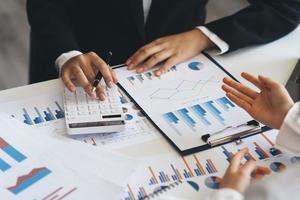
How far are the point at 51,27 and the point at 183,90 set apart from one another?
1.25ft

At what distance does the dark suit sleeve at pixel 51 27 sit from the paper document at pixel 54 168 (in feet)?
1.03

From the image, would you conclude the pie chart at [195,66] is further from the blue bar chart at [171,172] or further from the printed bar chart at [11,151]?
the printed bar chart at [11,151]

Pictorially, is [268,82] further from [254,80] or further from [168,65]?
[168,65]

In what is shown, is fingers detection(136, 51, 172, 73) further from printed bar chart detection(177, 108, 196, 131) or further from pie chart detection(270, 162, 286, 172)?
pie chart detection(270, 162, 286, 172)

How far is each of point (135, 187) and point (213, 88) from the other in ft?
1.09

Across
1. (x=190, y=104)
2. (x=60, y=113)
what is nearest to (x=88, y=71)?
(x=60, y=113)

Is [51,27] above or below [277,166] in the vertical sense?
above

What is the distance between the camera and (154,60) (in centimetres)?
112

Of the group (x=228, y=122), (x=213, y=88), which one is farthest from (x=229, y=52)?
(x=228, y=122)

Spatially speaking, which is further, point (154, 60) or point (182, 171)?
point (154, 60)

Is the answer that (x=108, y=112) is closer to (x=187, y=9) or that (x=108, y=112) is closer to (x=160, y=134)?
(x=160, y=134)

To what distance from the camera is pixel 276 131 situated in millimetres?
948

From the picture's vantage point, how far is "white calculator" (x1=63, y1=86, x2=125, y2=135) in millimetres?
921

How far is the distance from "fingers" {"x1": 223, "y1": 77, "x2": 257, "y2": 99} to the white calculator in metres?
0.23
